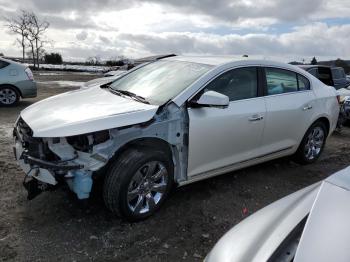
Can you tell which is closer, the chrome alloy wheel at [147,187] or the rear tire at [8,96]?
the chrome alloy wheel at [147,187]

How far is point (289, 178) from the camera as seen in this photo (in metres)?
5.27

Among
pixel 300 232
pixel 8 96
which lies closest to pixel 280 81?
pixel 300 232

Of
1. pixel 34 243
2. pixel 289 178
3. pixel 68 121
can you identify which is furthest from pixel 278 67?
pixel 34 243

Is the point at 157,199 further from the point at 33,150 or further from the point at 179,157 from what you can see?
the point at 33,150

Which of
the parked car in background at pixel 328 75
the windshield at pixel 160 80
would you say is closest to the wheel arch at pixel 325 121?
the windshield at pixel 160 80

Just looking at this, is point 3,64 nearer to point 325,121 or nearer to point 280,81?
point 280,81

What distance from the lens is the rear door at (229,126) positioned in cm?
395

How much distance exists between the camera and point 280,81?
197 inches

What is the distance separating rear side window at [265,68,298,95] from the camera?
4.80 metres

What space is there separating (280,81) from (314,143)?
1331 millimetres

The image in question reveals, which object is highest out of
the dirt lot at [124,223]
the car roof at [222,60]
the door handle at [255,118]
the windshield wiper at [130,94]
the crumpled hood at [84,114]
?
the car roof at [222,60]

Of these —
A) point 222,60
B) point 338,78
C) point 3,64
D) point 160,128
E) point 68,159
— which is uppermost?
point 222,60

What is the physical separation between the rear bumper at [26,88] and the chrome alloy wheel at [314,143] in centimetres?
754

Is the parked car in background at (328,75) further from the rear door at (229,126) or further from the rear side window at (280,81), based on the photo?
the rear door at (229,126)
